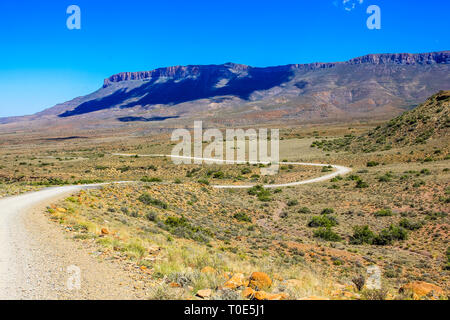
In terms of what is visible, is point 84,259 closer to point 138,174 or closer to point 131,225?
point 131,225

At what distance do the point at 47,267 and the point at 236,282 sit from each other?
193 inches

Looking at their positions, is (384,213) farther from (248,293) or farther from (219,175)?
(219,175)

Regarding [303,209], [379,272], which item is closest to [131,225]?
[379,272]

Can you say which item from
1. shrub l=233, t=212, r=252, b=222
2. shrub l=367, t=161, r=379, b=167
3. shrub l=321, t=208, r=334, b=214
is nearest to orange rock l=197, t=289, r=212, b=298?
shrub l=233, t=212, r=252, b=222

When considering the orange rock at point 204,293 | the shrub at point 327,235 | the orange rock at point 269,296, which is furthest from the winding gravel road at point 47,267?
the shrub at point 327,235

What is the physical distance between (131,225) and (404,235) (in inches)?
629

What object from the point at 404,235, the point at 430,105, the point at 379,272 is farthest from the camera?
the point at 430,105

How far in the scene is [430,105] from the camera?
60.2m

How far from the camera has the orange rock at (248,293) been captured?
6771 millimetres

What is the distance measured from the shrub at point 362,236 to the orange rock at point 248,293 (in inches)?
516

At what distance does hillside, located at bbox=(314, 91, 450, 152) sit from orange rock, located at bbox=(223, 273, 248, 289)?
51.9 meters

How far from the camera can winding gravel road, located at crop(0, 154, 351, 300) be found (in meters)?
6.34

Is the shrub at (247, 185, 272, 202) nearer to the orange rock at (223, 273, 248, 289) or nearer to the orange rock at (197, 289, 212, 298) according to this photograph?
the orange rock at (223, 273, 248, 289)

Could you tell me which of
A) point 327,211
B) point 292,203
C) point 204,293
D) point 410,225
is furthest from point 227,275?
point 292,203
